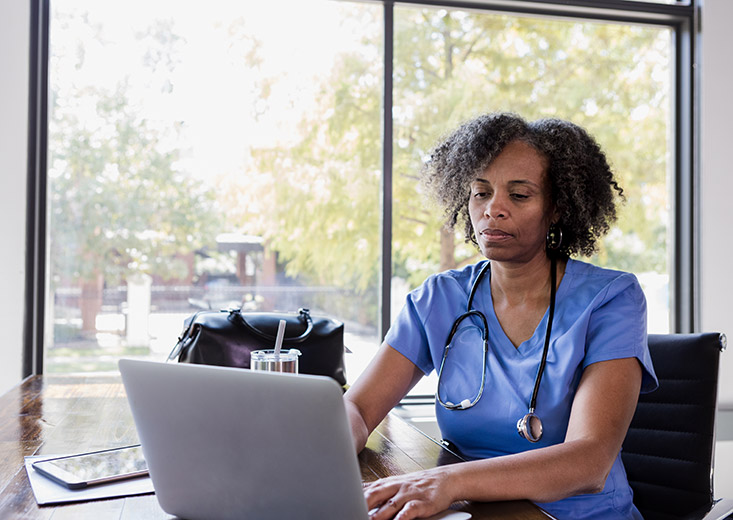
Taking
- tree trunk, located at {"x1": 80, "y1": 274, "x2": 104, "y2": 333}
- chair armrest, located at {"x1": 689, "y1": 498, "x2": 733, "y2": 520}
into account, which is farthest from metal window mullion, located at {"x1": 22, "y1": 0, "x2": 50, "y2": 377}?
chair armrest, located at {"x1": 689, "y1": 498, "x2": 733, "y2": 520}

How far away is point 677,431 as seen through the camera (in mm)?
1495

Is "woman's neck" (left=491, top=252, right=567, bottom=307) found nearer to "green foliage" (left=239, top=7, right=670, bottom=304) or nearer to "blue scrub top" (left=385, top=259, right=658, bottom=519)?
"blue scrub top" (left=385, top=259, right=658, bottom=519)

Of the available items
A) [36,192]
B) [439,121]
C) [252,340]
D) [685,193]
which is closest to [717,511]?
[252,340]

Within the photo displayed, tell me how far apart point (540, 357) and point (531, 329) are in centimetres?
9

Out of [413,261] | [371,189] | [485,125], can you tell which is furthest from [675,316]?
[485,125]

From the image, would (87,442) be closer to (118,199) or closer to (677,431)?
(677,431)

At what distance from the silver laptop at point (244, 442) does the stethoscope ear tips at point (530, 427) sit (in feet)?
2.03

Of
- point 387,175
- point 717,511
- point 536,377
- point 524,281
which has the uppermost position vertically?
point 387,175

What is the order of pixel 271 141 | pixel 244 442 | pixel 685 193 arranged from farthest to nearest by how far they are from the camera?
pixel 685 193, pixel 271 141, pixel 244 442

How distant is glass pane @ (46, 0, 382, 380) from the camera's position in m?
2.61

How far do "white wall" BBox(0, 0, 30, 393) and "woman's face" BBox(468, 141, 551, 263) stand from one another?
1706 mm

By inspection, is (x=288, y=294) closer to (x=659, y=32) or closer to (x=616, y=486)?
(x=616, y=486)

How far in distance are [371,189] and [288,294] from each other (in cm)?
52

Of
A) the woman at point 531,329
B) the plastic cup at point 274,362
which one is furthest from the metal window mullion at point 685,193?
the plastic cup at point 274,362
